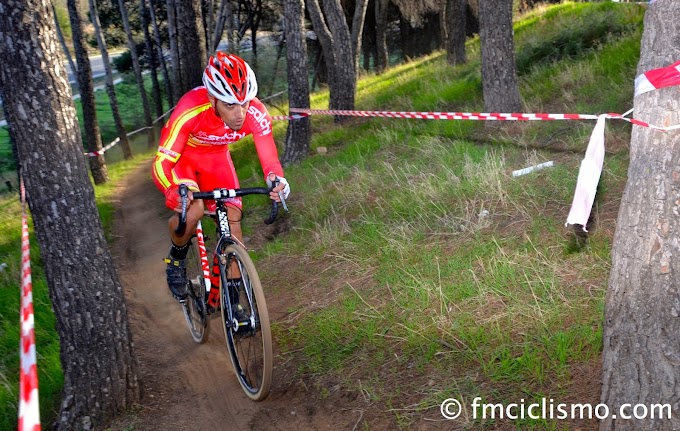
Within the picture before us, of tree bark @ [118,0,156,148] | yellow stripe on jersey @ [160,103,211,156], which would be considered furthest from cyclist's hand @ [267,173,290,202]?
tree bark @ [118,0,156,148]

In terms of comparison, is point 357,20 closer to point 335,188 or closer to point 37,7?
point 335,188

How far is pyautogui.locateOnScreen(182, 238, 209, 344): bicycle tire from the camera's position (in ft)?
18.3

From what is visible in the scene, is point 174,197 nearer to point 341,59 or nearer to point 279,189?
point 279,189

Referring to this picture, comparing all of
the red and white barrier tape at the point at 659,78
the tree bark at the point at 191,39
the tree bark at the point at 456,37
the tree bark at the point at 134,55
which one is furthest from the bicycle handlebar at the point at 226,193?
the tree bark at the point at 134,55

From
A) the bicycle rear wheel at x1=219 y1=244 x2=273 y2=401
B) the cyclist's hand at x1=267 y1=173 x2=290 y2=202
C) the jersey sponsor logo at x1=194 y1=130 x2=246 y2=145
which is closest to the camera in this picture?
the bicycle rear wheel at x1=219 y1=244 x2=273 y2=401

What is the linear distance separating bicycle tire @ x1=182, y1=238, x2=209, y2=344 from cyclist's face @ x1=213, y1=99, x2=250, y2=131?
4.27ft

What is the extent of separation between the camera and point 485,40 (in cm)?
904

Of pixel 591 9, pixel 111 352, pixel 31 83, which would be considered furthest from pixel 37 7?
pixel 591 9

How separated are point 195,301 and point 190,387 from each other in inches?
31.0

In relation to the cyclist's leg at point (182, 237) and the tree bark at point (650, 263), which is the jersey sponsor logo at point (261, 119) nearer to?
the cyclist's leg at point (182, 237)

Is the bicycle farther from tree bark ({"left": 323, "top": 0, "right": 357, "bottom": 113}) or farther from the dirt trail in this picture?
Result: tree bark ({"left": 323, "top": 0, "right": 357, "bottom": 113})

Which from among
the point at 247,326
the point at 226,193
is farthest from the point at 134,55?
the point at 247,326

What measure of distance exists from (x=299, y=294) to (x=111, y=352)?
1.98 meters

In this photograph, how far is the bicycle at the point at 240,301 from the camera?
4469mm
